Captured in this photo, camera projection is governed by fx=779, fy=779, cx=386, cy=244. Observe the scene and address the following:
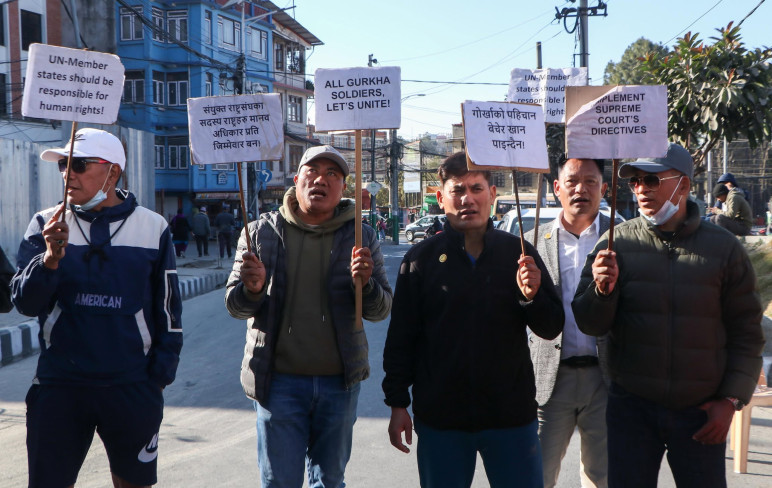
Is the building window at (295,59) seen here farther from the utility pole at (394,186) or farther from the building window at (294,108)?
the utility pole at (394,186)

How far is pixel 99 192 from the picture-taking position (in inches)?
127

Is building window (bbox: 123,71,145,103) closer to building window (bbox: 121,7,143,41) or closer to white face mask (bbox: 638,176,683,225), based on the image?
building window (bbox: 121,7,143,41)

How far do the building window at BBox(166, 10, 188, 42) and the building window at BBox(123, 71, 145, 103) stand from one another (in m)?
2.99

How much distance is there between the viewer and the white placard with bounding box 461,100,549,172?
10.2 ft

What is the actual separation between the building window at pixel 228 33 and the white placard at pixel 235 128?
39.5 metres

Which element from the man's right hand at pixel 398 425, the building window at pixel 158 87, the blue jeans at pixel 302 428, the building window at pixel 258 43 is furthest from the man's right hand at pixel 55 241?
the building window at pixel 258 43

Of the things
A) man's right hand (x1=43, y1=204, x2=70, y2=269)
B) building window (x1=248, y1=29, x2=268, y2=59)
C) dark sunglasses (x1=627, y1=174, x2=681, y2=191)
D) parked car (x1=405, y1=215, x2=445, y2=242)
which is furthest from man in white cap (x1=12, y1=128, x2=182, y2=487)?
building window (x1=248, y1=29, x2=268, y2=59)

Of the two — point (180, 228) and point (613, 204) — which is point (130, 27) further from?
point (613, 204)

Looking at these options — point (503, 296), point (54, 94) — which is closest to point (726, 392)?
point (503, 296)

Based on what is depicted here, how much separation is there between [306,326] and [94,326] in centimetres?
84

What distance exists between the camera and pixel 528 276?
2871 mm

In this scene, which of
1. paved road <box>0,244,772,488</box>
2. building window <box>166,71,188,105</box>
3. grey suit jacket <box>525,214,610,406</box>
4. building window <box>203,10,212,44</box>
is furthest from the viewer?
building window <box>203,10,212,44</box>

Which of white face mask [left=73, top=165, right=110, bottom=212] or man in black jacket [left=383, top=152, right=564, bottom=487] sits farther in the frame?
white face mask [left=73, top=165, right=110, bottom=212]

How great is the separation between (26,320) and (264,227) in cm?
817
